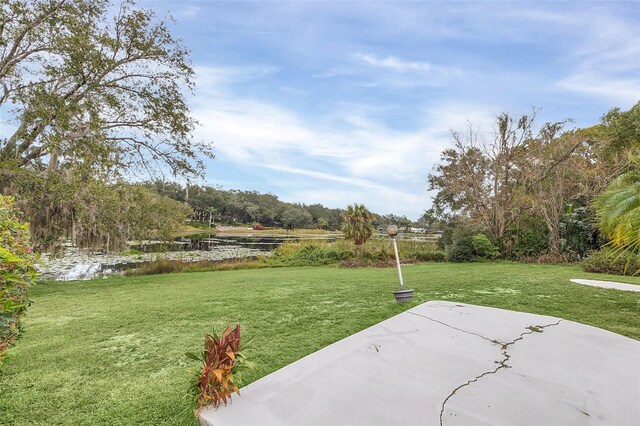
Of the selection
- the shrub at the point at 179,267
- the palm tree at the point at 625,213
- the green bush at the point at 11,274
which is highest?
the palm tree at the point at 625,213

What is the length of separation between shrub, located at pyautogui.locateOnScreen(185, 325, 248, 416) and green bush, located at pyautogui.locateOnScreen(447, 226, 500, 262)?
457 inches

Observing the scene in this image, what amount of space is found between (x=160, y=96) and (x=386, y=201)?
15.7 meters

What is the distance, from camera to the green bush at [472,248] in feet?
A: 39.1

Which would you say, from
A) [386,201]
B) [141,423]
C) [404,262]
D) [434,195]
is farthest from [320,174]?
[141,423]

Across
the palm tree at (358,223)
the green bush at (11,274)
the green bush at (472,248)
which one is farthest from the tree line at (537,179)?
the green bush at (11,274)

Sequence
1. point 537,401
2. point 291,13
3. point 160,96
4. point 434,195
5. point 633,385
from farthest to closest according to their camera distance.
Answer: point 434,195 → point 160,96 → point 291,13 → point 633,385 → point 537,401

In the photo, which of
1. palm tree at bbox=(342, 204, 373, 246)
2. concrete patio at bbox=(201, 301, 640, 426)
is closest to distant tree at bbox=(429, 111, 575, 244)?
palm tree at bbox=(342, 204, 373, 246)

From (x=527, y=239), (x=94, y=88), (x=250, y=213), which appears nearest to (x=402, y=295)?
(x=94, y=88)

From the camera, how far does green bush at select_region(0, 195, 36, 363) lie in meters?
1.92

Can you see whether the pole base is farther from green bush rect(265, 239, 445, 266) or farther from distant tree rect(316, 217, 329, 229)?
distant tree rect(316, 217, 329, 229)

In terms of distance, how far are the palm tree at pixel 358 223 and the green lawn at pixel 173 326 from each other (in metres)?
8.90

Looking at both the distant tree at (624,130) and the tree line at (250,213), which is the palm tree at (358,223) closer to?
the distant tree at (624,130)

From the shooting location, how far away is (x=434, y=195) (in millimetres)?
20906

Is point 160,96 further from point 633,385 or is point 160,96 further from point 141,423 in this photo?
point 633,385
